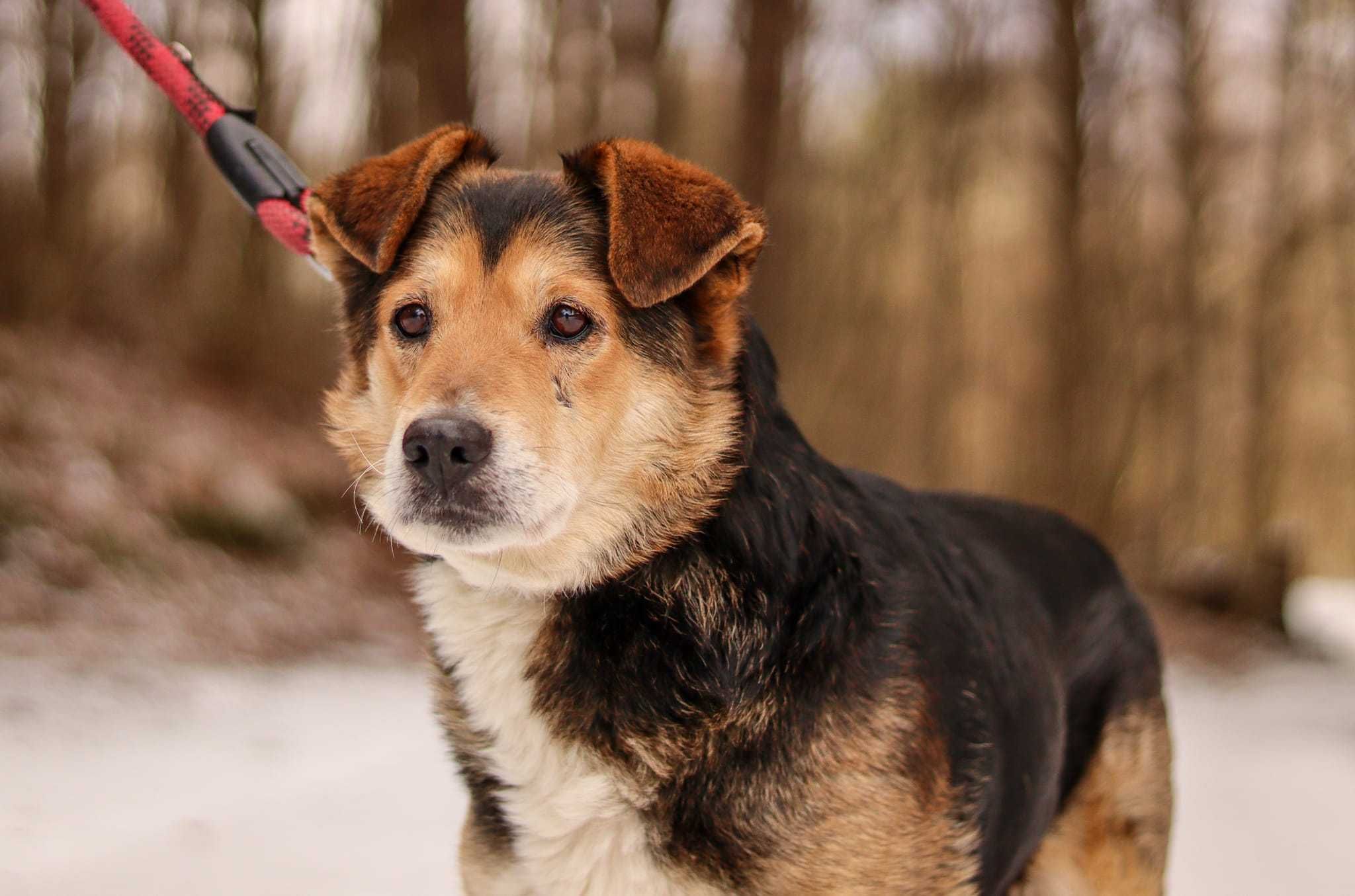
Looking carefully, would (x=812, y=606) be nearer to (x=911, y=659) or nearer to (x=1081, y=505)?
(x=911, y=659)

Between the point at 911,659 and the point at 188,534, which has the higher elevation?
the point at 911,659

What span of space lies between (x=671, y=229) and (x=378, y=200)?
78 cm

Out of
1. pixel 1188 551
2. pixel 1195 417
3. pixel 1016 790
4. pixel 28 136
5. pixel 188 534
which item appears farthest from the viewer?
pixel 1195 417

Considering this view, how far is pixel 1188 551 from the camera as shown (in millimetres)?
10812

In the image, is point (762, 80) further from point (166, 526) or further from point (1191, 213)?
point (166, 526)

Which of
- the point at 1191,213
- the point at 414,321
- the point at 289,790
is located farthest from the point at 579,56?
the point at 414,321

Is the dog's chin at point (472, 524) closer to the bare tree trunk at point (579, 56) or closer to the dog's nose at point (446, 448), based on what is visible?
the dog's nose at point (446, 448)

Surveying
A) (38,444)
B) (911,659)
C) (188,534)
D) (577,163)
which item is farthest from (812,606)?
(38,444)

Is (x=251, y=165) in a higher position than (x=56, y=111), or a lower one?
higher

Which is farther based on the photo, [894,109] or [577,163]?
[894,109]

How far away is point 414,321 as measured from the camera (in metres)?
2.82

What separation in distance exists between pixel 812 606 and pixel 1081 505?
32.6 feet

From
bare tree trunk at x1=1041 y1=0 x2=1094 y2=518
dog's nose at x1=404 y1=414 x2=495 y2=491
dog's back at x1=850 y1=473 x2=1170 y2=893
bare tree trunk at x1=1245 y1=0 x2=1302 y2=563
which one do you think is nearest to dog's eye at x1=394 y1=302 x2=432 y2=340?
dog's nose at x1=404 y1=414 x2=495 y2=491

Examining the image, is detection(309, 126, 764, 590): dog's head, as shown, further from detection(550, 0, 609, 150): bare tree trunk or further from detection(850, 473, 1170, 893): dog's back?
detection(550, 0, 609, 150): bare tree trunk
